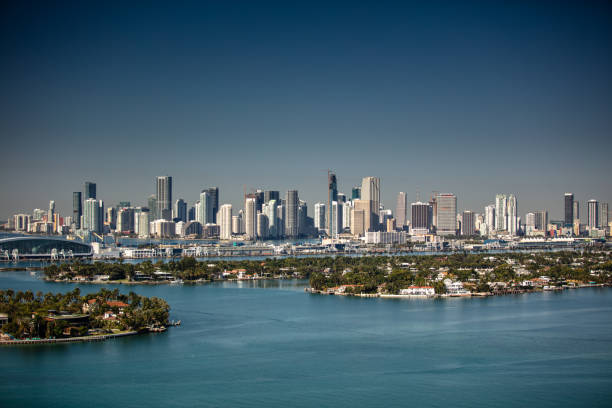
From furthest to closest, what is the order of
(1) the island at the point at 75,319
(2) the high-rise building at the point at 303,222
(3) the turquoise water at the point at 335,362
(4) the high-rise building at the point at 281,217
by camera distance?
(2) the high-rise building at the point at 303,222 < (4) the high-rise building at the point at 281,217 < (1) the island at the point at 75,319 < (3) the turquoise water at the point at 335,362

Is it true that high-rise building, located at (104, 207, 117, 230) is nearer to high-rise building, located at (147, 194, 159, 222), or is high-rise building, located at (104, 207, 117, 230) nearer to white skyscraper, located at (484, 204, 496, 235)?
high-rise building, located at (147, 194, 159, 222)

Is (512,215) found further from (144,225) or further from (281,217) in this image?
(144,225)

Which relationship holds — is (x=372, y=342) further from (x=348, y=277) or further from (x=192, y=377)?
(x=348, y=277)

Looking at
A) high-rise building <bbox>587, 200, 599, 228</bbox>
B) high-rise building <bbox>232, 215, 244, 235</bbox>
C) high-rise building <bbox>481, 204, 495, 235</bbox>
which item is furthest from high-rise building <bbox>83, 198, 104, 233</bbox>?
high-rise building <bbox>587, 200, 599, 228</bbox>

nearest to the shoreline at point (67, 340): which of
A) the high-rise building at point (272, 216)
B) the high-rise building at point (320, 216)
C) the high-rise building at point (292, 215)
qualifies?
the high-rise building at point (272, 216)

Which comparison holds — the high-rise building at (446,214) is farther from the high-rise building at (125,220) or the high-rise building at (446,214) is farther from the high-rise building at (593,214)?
the high-rise building at (125,220)

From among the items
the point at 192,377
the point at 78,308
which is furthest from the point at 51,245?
the point at 192,377
